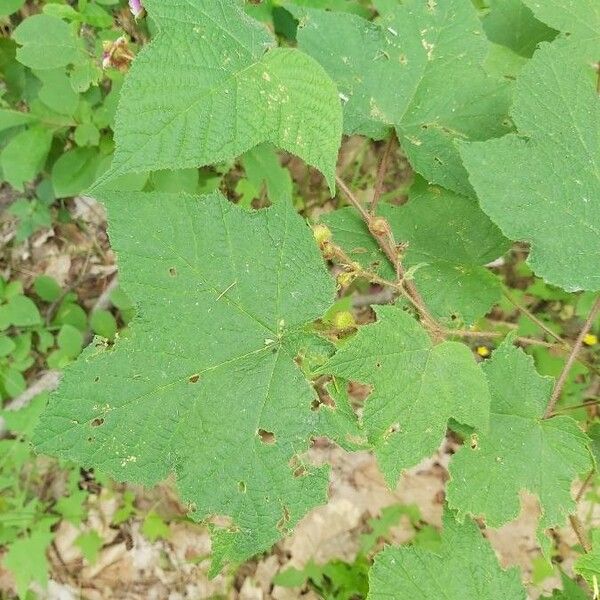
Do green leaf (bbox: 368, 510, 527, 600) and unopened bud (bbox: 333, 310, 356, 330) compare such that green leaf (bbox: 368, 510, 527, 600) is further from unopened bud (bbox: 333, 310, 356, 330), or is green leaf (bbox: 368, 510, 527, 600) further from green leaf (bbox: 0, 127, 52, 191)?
green leaf (bbox: 0, 127, 52, 191)

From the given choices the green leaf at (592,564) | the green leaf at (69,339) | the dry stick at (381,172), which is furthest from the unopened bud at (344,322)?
the green leaf at (69,339)

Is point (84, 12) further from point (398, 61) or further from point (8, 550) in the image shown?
point (8, 550)

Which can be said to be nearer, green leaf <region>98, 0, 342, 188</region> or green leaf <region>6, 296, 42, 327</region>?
green leaf <region>98, 0, 342, 188</region>

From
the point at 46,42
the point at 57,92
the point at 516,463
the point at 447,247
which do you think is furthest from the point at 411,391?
the point at 57,92

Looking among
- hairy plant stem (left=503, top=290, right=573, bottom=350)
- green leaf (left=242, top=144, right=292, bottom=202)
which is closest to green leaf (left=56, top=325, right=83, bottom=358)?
green leaf (left=242, top=144, right=292, bottom=202)

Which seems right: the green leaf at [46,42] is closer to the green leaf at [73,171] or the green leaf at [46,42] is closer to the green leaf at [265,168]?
the green leaf at [73,171]
